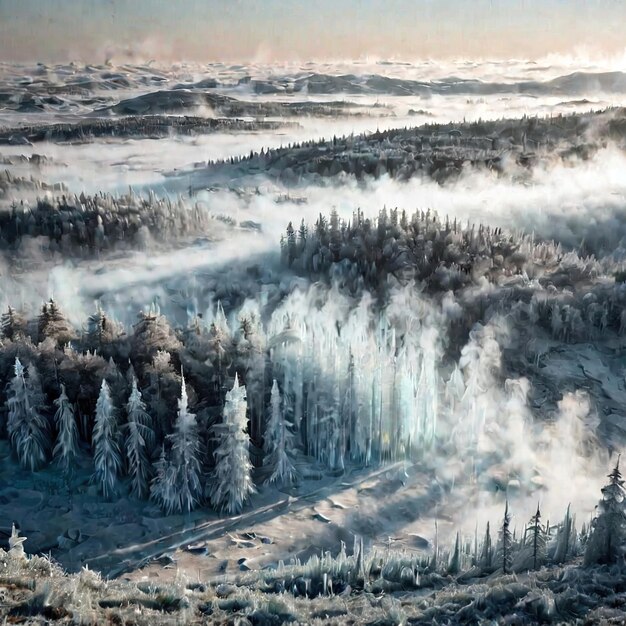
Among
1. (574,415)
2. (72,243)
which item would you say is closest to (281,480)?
(574,415)

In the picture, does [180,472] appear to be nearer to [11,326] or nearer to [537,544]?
[11,326]

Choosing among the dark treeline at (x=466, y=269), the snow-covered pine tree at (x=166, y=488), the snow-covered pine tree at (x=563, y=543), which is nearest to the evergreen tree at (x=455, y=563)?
the snow-covered pine tree at (x=563, y=543)

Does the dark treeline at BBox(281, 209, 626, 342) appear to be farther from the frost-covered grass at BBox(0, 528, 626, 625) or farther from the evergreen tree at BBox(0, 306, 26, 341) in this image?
the frost-covered grass at BBox(0, 528, 626, 625)

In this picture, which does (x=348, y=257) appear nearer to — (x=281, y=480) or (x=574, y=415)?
(x=574, y=415)

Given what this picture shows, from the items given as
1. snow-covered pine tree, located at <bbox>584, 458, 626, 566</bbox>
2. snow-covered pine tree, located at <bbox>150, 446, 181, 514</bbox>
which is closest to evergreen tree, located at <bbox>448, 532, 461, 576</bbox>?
snow-covered pine tree, located at <bbox>584, 458, 626, 566</bbox>

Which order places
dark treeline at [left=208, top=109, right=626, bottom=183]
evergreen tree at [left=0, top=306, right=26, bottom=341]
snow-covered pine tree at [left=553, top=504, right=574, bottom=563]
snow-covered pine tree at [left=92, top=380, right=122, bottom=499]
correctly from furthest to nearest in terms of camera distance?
1. dark treeline at [left=208, top=109, right=626, bottom=183]
2. evergreen tree at [left=0, top=306, right=26, bottom=341]
3. snow-covered pine tree at [left=92, top=380, right=122, bottom=499]
4. snow-covered pine tree at [left=553, top=504, right=574, bottom=563]
